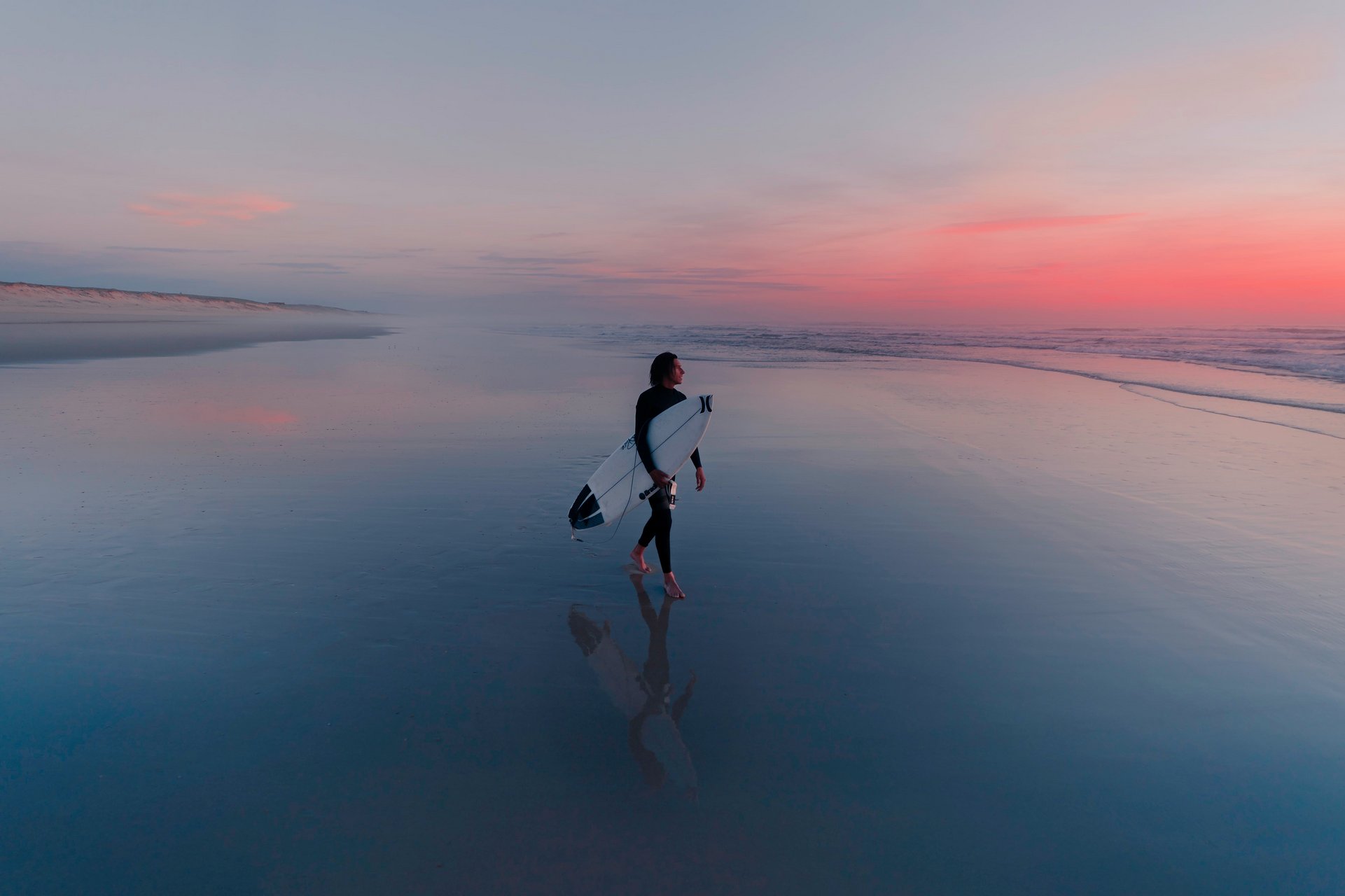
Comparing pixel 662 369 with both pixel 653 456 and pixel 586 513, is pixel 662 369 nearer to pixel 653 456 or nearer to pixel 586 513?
pixel 653 456

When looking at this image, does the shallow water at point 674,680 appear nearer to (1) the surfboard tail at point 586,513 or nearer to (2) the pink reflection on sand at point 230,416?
(1) the surfboard tail at point 586,513

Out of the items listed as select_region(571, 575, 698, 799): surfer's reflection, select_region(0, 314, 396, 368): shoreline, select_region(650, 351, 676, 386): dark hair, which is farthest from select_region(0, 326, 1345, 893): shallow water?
select_region(0, 314, 396, 368): shoreline

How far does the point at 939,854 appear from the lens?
2639 millimetres

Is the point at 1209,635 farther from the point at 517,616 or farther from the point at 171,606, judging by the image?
the point at 171,606

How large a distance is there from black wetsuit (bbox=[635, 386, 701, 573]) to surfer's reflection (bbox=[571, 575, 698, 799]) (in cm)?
46

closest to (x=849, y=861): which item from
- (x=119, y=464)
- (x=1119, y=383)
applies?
(x=119, y=464)

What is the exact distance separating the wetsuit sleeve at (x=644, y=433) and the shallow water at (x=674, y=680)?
3.14 feet

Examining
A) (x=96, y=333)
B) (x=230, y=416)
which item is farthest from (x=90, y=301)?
(x=230, y=416)

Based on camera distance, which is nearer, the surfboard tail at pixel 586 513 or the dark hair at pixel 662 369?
the dark hair at pixel 662 369

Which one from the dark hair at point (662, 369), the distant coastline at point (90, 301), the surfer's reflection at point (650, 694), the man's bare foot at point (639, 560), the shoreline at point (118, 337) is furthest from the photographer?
the distant coastline at point (90, 301)

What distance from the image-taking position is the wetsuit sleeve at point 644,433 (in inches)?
206

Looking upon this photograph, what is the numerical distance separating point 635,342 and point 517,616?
34609mm

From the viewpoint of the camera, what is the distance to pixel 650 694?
12.2 feet

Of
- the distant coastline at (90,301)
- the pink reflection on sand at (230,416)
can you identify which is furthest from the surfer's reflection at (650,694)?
the distant coastline at (90,301)
